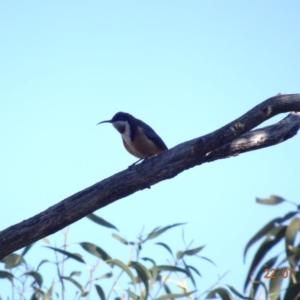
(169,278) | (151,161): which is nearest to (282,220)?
(169,278)

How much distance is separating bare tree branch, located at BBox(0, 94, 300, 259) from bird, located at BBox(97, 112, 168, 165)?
1666 millimetres

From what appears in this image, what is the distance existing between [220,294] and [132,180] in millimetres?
985

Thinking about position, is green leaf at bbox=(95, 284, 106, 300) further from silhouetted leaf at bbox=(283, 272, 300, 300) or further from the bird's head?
the bird's head

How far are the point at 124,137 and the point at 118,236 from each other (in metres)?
1.46

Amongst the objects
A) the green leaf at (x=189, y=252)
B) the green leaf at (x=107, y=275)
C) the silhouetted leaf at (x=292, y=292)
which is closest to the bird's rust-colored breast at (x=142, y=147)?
the green leaf at (x=189, y=252)

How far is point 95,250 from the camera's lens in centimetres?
458

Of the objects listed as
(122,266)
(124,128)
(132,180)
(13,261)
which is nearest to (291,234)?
(122,266)

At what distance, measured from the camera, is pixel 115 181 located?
3.81 metres

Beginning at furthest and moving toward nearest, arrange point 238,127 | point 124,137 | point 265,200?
point 124,137
point 265,200
point 238,127

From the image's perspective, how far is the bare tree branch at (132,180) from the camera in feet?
12.4

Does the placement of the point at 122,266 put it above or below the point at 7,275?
below

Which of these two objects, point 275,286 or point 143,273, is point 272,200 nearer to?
point 275,286

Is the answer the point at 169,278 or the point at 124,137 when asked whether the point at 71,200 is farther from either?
the point at 124,137

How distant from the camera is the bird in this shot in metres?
5.55
